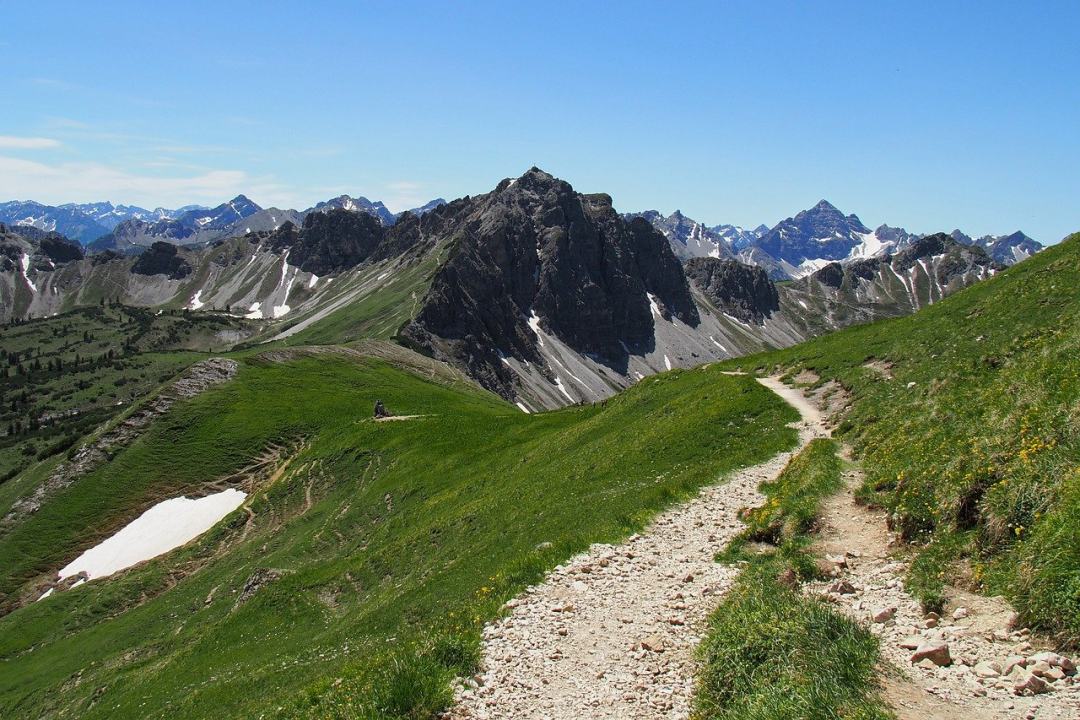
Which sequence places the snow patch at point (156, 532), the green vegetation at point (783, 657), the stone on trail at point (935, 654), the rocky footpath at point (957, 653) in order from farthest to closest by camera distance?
the snow patch at point (156, 532) → the stone on trail at point (935, 654) → the green vegetation at point (783, 657) → the rocky footpath at point (957, 653)

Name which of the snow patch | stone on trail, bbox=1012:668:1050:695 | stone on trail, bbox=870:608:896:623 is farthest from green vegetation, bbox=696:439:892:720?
the snow patch

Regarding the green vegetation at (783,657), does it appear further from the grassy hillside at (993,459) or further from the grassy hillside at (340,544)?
the grassy hillside at (340,544)

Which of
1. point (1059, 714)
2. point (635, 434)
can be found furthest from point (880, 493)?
point (635, 434)

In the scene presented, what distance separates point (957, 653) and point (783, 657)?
2.79m

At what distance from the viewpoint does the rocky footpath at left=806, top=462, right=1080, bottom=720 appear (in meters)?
8.77

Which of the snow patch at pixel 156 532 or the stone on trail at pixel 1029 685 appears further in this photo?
the snow patch at pixel 156 532

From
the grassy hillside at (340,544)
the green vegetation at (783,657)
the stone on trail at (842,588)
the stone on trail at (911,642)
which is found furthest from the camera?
the grassy hillside at (340,544)

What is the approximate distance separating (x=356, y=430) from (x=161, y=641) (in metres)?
34.1

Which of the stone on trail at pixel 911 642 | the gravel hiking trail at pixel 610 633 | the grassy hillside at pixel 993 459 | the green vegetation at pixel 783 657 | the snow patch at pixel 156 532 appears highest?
the grassy hillside at pixel 993 459

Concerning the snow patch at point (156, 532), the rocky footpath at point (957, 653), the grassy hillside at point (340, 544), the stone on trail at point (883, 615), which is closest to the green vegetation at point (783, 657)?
the rocky footpath at point (957, 653)

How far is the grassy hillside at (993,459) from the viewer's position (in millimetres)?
10539

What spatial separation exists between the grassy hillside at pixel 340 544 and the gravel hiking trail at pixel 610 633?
0.79 meters

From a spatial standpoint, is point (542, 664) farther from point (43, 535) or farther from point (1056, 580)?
point (43, 535)

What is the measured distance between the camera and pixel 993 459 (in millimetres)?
14023
